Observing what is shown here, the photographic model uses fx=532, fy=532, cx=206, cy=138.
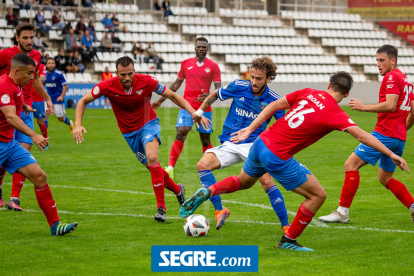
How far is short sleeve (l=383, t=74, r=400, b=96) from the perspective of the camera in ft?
21.8

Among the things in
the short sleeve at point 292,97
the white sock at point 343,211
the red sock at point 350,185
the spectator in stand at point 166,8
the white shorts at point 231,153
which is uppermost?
the spectator in stand at point 166,8

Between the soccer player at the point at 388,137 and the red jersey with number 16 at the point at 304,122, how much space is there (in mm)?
1709

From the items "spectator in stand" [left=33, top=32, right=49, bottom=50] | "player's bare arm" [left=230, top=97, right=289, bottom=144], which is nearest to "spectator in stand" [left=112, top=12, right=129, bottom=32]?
"spectator in stand" [left=33, top=32, right=49, bottom=50]

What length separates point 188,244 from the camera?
5.57 m

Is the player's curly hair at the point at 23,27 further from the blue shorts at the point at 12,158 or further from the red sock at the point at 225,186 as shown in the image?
the red sock at the point at 225,186

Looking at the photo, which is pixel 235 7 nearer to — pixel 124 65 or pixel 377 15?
pixel 377 15

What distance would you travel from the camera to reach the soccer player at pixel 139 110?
6746 mm

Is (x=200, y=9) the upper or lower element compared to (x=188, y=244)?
upper

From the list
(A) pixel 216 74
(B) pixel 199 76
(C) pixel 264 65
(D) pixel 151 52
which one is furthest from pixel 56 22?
(C) pixel 264 65

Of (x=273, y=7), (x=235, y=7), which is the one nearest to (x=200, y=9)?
(x=235, y=7)

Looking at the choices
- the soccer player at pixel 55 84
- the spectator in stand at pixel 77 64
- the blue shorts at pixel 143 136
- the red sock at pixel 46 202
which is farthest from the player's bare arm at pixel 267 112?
the spectator in stand at pixel 77 64

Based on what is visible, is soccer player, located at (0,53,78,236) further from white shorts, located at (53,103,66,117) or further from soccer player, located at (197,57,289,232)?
white shorts, located at (53,103,66,117)

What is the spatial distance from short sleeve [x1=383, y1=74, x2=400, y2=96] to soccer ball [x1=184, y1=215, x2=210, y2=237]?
2.85 metres

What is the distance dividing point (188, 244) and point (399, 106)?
3.34 m
